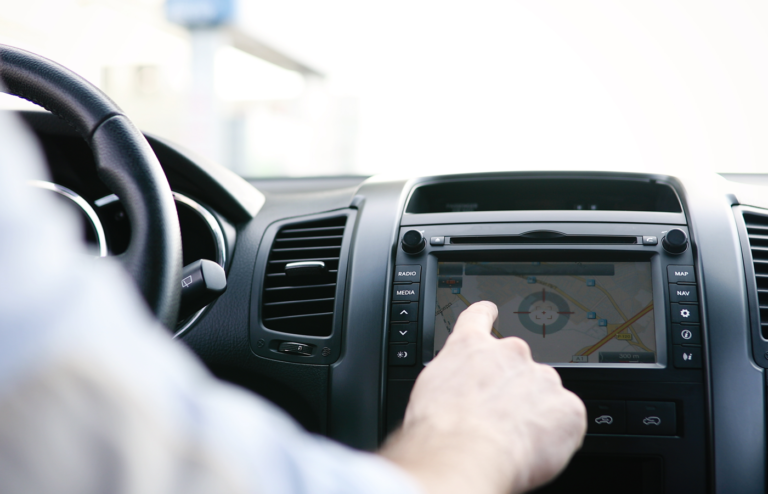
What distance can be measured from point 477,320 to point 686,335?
0.79 metres

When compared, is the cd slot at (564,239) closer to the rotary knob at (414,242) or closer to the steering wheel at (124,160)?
the rotary knob at (414,242)

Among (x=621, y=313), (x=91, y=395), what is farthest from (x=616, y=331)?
(x=91, y=395)

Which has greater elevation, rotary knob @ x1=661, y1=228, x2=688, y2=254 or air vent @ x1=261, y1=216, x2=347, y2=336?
rotary knob @ x1=661, y1=228, x2=688, y2=254

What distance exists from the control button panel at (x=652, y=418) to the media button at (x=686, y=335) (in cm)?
14

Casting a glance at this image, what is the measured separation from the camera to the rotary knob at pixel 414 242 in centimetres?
153

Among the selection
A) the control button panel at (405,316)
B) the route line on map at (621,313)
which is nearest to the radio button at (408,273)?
the control button panel at (405,316)

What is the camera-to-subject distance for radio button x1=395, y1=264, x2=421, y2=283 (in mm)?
1511

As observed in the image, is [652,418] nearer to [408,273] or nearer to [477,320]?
[408,273]

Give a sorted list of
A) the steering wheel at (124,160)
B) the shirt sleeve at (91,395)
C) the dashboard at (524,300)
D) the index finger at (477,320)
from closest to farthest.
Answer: the shirt sleeve at (91,395) < the index finger at (477,320) < the steering wheel at (124,160) < the dashboard at (524,300)

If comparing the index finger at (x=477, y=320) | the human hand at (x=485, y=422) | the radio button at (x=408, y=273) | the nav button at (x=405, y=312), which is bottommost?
the human hand at (x=485, y=422)

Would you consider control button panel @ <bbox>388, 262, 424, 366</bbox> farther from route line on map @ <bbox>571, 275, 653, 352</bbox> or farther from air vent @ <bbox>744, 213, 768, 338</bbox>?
air vent @ <bbox>744, 213, 768, 338</bbox>

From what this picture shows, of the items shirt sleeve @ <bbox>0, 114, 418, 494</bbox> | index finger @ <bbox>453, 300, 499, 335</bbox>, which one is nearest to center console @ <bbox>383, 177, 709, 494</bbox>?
index finger @ <bbox>453, 300, 499, 335</bbox>

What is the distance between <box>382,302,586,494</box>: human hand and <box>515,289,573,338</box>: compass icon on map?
Result: 0.66m

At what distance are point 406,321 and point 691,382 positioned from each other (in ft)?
2.13
